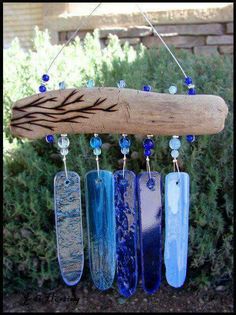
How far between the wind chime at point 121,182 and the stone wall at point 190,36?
8.71 feet

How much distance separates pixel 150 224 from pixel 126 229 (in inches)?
2.7

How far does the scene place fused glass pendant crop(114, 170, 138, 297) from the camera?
4.63 ft

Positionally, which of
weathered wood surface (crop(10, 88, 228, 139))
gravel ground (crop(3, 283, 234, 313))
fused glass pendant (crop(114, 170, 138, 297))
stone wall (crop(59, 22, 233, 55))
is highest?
stone wall (crop(59, 22, 233, 55))

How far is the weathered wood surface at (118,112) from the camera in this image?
128cm

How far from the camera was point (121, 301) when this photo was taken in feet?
7.38

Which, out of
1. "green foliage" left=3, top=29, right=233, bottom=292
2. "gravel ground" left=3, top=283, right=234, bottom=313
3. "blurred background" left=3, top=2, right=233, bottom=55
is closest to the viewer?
"green foliage" left=3, top=29, right=233, bottom=292

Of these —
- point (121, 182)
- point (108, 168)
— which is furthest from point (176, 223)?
point (108, 168)

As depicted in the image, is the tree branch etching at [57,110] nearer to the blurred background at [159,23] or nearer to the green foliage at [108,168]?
the green foliage at [108,168]

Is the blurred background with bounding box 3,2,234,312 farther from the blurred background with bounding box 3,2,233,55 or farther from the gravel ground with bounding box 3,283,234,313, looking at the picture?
the blurred background with bounding box 3,2,233,55

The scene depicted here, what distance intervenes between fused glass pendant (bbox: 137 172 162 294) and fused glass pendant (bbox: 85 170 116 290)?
0.08 m

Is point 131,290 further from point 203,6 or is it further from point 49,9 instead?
point 49,9

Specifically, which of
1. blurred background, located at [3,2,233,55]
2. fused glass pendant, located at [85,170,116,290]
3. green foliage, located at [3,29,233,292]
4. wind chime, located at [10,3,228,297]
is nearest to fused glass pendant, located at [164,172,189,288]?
wind chime, located at [10,3,228,297]

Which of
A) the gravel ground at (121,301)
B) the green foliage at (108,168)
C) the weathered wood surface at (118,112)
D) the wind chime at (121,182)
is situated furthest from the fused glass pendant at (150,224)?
the gravel ground at (121,301)

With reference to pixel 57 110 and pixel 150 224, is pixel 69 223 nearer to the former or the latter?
pixel 150 224
